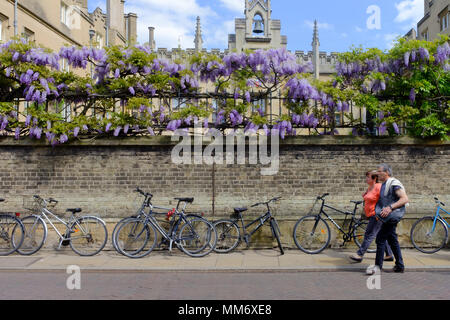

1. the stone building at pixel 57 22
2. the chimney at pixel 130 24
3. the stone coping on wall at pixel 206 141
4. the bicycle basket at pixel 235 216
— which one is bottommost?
the bicycle basket at pixel 235 216

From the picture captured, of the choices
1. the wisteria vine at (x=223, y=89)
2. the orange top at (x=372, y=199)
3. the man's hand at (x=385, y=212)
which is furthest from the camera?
the wisteria vine at (x=223, y=89)

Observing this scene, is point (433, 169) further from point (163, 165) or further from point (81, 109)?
point (81, 109)

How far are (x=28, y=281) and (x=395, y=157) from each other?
26.9 feet

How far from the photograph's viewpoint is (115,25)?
41344 millimetres

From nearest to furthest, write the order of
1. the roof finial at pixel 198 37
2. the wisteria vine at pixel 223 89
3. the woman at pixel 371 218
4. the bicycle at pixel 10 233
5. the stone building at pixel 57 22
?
the woman at pixel 371 218 < the bicycle at pixel 10 233 < the wisteria vine at pixel 223 89 < the stone building at pixel 57 22 < the roof finial at pixel 198 37

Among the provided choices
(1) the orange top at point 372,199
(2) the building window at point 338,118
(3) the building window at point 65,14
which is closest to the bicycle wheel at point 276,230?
(1) the orange top at point 372,199

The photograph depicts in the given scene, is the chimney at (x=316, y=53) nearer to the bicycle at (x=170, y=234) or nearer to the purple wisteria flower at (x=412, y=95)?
the purple wisteria flower at (x=412, y=95)

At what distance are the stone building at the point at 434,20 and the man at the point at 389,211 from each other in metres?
25.2

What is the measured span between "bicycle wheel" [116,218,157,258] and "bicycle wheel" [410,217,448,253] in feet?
18.3

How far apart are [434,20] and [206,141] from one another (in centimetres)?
2773

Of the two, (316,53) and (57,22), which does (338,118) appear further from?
(316,53)

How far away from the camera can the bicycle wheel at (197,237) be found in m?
9.30

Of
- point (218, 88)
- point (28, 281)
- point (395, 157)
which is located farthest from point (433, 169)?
point (28, 281)

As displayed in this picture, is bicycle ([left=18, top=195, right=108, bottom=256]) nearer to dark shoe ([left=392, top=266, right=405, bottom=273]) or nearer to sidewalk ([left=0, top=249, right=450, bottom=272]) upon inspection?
sidewalk ([left=0, top=249, right=450, bottom=272])
